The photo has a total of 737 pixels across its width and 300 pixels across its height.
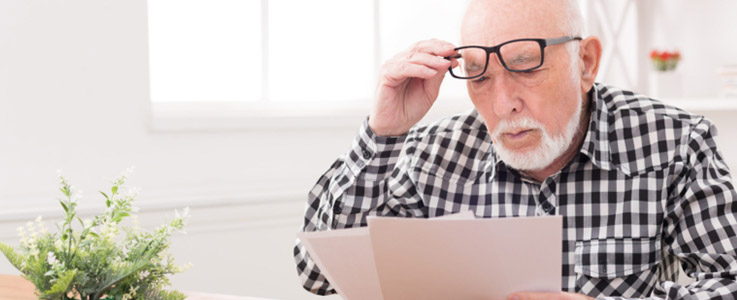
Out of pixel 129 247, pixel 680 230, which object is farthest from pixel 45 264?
pixel 680 230

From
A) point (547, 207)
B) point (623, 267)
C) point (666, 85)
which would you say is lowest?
point (623, 267)

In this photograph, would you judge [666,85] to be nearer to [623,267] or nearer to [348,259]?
[623,267]

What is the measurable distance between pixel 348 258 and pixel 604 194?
666mm

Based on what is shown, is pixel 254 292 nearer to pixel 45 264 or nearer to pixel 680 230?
pixel 680 230

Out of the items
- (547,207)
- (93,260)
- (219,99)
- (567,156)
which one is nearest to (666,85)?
(219,99)

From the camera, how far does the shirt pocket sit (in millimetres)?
1729

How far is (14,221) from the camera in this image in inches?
96.4

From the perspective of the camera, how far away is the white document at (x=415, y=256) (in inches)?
50.1

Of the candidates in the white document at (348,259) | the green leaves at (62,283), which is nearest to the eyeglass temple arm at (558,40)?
the white document at (348,259)

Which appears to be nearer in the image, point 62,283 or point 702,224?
point 62,283

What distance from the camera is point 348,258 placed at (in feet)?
4.54

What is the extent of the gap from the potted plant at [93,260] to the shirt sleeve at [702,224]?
35.9 inches

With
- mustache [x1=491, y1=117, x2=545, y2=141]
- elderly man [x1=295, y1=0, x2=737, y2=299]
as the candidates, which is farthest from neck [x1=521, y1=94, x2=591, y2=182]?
mustache [x1=491, y1=117, x2=545, y2=141]

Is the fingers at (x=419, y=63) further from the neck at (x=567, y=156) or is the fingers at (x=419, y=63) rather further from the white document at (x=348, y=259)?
the white document at (x=348, y=259)
